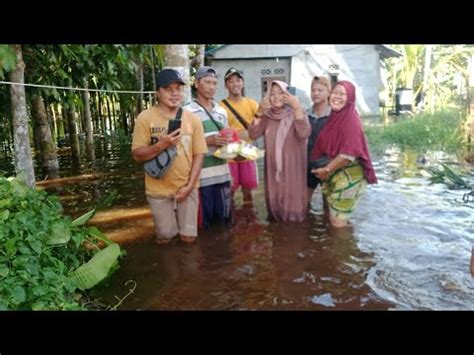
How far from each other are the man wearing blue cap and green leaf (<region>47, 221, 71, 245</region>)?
5.14ft

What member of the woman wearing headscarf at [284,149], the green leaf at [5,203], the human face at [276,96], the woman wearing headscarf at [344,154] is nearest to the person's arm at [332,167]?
the woman wearing headscarf at [344,154]

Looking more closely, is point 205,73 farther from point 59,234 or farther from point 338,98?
point 59,234

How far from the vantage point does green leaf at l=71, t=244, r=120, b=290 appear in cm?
345

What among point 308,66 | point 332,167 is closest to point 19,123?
point 332,167

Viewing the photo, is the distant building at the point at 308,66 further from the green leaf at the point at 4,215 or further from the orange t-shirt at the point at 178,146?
the green leaf at the point at 4,215

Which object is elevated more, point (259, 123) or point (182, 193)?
point (259, 123)

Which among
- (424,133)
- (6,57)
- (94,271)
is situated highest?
(6,57)

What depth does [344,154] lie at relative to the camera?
4590 millimetres

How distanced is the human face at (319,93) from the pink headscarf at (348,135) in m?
0.36

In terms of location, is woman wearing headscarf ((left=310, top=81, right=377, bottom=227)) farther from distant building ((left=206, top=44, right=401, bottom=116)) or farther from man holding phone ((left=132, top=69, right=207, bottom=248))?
distant building ((left=206, top=44, right=401, bottom=116))

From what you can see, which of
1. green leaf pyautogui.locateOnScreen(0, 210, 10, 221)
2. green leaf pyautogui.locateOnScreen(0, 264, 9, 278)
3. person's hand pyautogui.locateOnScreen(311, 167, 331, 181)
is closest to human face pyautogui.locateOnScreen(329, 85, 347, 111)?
person's hand pyautogui.locateOnScreen(311, 167, 331, 181)

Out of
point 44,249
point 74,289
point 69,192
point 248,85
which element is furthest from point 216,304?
point 248,85

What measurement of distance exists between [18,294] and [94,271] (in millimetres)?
716

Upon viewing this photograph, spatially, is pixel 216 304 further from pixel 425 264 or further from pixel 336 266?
pixel 425 264
